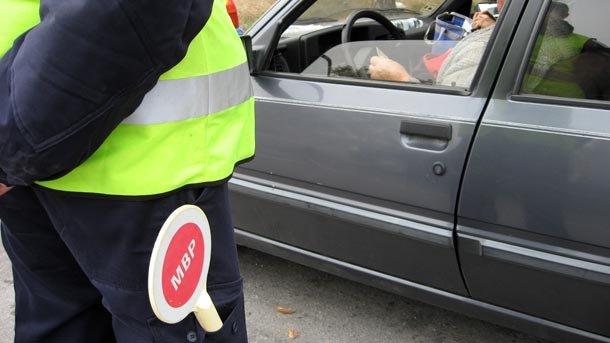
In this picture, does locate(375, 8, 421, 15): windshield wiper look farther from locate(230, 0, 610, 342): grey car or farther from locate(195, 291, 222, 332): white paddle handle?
locate(195, 291, 222, 332): white paddle handle

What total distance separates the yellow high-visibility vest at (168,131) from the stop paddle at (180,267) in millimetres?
96

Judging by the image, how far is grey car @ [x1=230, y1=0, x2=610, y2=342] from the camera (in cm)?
163

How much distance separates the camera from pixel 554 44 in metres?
1.74

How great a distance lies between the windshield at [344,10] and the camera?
2609mm

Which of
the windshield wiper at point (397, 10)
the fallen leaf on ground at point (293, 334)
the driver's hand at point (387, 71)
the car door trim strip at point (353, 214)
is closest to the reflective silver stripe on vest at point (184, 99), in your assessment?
the car door trim strip at point (353, 214)

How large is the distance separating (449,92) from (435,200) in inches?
14.5

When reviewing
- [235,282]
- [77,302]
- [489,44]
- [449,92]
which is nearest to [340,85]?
[449,92]

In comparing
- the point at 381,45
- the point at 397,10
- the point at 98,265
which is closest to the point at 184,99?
the point at 98,265

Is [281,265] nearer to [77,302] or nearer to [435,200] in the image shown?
[435,200]

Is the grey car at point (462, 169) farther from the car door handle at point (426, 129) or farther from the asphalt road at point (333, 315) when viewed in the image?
the asphalt road at point (333, 315)

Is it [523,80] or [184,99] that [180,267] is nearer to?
[184,99]

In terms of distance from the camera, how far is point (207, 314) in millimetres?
1208

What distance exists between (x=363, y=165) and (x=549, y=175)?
0.62 metres

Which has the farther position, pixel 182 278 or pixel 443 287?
pixel 443 287
